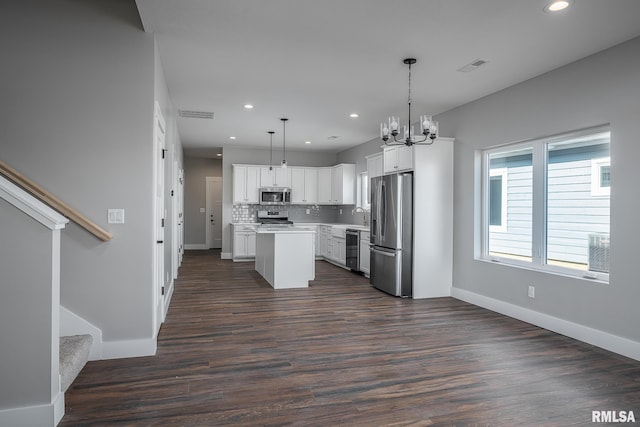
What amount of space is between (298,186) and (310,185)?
1.04 ft

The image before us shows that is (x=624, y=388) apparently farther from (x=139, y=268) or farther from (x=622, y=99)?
(x=139, y=268)

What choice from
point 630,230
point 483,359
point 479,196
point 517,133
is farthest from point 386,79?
point 483,359

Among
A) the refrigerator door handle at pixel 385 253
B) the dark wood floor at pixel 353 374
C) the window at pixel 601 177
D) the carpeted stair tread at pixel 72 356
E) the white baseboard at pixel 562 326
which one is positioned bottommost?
the dark wood floor at pixel 353 374

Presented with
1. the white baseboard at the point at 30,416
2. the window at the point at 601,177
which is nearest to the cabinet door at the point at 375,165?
the window at the point at 601,177

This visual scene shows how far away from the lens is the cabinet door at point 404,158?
212 inches

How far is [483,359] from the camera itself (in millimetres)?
3154

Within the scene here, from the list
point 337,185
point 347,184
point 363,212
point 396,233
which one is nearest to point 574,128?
point 396,233

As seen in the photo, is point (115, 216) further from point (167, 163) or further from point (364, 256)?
point (364, 256)

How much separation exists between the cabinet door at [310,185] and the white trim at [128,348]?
6.64m

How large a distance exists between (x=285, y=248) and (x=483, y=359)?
11.3ft

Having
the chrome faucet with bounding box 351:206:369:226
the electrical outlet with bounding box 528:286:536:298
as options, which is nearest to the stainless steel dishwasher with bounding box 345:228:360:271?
the chrome faucet with bounding box 351:206:369:226

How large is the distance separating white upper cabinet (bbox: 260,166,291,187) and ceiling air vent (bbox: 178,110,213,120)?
9.88 ft

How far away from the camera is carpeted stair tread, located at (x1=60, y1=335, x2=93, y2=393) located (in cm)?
243

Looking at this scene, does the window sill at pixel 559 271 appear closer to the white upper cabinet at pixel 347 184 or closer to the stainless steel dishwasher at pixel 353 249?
the stainless steel dishwasher at pixel 353 249
